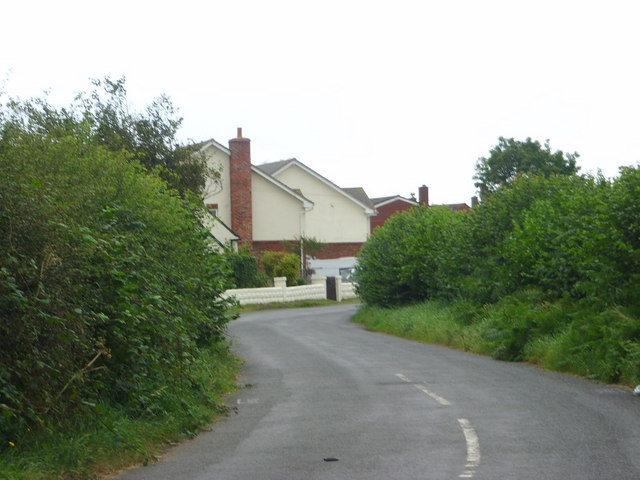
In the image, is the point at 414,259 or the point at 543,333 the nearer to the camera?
the point at 543,333

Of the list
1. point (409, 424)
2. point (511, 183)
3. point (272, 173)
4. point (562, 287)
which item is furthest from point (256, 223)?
point (409, 424)

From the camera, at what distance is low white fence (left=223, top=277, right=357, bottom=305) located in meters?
45.5

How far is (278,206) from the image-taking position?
56.3 m

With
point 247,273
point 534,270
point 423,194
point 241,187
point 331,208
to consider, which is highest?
point 423,194

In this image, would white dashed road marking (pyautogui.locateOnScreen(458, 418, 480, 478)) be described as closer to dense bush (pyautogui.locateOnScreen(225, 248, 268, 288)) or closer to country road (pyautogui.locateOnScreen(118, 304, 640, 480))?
country road (pyautogui.locateOnScreen(118, 304, 640, 480))

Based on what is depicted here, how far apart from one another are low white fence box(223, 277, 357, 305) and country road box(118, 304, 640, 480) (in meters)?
25.1

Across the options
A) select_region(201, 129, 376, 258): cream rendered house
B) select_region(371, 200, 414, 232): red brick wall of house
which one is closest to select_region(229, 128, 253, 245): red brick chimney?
select_region(201, 129, 376, 258): cream rendered house

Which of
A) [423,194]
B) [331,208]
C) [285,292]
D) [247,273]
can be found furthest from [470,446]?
[423,194]

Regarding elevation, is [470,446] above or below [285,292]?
below

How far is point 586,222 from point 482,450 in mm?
11919

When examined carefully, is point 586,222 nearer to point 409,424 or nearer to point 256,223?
point 409,424

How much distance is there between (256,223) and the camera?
56156 millimetres

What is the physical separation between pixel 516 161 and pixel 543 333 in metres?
49.2

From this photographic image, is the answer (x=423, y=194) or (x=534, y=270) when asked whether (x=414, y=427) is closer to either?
(x=534, y=270)
